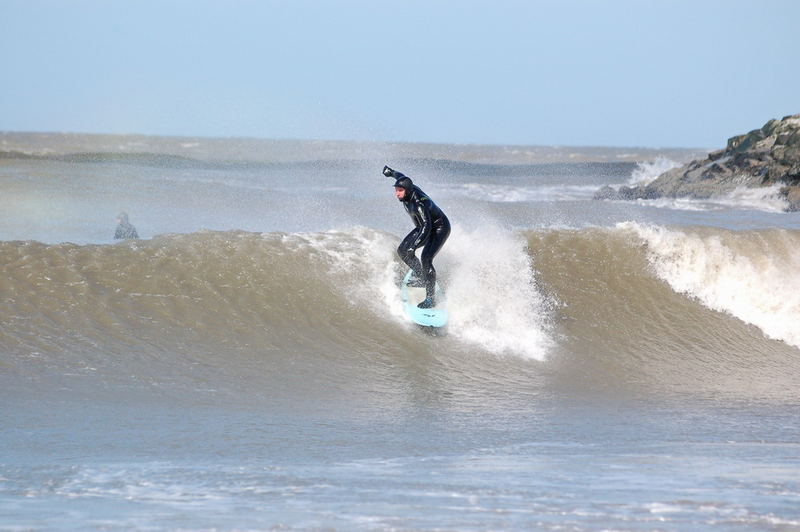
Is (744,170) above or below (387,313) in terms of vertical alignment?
above

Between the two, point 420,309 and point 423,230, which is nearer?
point 423,230

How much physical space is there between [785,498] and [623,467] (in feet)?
3.44

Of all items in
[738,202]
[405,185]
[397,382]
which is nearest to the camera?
[397,382]

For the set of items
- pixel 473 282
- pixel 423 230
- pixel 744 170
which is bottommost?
pixel 473 282

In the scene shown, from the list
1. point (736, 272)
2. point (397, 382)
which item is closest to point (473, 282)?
point (397, 382)

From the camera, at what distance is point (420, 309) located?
998 cm

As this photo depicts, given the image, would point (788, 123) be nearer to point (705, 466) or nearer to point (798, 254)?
point (798, 254)

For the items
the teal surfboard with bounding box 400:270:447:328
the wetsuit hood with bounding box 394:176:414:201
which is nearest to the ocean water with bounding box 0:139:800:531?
the teal surfboard with bounding box 400:270:447:328

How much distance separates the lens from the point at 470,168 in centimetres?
5691

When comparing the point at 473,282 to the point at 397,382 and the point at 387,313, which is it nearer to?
the point at 387,313

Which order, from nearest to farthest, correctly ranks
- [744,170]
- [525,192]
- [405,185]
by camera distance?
1. [405,185]
2. [744,170]
3. [525,192]

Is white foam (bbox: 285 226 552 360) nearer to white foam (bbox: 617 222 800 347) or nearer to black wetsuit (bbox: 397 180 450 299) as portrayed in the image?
black wetsuit (bbox: 397 180 450 299)

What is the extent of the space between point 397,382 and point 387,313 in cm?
185

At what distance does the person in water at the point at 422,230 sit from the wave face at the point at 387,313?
2.22 feet
